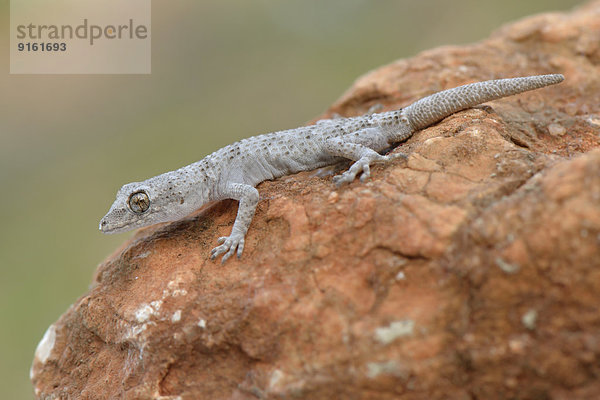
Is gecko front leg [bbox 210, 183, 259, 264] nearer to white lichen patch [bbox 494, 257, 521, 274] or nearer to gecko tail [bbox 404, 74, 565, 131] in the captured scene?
gecko tail [bbox 404, 74, 565, 131]

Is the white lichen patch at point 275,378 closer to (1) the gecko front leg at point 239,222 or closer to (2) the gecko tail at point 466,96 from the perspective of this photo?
(1) the gecko front leg at point 239,222

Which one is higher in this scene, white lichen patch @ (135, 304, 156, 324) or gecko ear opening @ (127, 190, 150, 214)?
gecko ear opening @ (127, 190, 150, 214)

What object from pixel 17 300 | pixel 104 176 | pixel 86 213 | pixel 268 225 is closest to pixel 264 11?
pixel 104 176

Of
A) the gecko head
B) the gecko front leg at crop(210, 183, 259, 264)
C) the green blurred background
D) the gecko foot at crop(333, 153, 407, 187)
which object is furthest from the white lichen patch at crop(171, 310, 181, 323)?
the green blurred background

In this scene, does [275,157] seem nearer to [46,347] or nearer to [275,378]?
[275,378]

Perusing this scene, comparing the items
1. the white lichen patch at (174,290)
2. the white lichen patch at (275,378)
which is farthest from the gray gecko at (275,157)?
the white lichen patch at (275,378)

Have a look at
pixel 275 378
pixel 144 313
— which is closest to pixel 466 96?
pixel 275 378

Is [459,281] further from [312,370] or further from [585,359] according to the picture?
[312,370]
